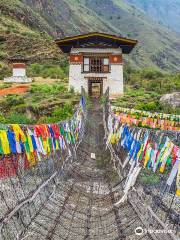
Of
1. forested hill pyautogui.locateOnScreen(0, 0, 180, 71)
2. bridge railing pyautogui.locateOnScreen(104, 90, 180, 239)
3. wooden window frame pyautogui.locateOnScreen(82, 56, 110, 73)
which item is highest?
forested hill pyautogui.locateOnScreen(0, 0, 180, 71)

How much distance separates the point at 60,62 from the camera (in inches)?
3118

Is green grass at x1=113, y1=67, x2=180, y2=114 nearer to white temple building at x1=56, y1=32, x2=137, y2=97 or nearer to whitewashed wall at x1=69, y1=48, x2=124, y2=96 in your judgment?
whitewashed wall at x1=69, y1=48, x2=124, y2=96

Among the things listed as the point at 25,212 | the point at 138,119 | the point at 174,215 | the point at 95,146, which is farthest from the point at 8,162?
the point at 138,119

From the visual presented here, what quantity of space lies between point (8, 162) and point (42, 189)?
4.88 feet

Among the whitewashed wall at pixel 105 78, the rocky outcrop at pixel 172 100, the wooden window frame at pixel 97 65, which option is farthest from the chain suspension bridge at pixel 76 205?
the wooden window frame at pixel 97 65

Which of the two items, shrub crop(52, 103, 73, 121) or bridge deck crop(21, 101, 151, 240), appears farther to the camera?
shrub crop(52, 103, 73, 121)

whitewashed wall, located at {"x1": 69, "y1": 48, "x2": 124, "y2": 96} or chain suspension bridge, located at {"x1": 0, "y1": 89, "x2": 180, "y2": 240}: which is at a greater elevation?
whitewashed wall, located at {"x1": 69, "y1": 48, "x2": 124, "y2": 96}

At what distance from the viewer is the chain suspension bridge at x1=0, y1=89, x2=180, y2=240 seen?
498 inches

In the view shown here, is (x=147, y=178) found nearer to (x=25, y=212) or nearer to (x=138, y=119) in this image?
(x=25, y=212)

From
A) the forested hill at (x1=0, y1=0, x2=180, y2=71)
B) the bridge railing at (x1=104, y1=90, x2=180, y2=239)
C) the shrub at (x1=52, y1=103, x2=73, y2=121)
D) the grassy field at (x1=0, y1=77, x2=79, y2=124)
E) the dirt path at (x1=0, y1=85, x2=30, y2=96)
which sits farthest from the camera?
Result: the forested hill at (x1=0, y1=0, x2=180, y2=71)

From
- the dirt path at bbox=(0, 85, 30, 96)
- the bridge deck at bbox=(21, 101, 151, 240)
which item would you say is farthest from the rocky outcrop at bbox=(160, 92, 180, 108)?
the bridge deck at bbox=(21, 101, 151, 240)

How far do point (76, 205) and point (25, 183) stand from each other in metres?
2.00
